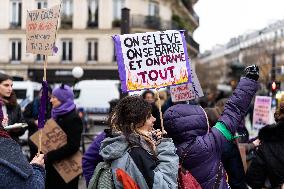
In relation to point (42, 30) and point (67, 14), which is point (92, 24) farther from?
point (42, 30)

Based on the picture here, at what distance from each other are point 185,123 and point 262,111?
19.7ft

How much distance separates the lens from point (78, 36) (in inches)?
1580

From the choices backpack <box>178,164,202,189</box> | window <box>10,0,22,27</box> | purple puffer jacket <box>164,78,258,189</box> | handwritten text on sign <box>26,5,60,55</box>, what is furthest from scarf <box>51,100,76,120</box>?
window <box>10,0,22,27</box>

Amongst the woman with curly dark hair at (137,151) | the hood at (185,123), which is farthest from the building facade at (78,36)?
the woman with curly dark hair at (137,151)

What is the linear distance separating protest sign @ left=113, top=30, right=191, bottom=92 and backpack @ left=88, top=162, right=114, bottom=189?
91 cm

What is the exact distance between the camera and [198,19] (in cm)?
6400

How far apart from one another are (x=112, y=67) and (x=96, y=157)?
116 feet

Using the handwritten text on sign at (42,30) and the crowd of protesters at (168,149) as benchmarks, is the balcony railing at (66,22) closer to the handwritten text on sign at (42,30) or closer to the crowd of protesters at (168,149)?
the handwritten text on sign at (42,30)

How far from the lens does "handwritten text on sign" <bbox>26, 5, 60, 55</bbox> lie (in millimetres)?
A: 4344

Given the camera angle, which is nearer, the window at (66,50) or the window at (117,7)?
the window at (117,7)

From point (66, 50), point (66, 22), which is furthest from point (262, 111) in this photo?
point (66, 22)

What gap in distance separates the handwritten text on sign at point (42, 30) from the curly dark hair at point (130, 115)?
3.71ft

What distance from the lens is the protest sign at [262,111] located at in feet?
30.6

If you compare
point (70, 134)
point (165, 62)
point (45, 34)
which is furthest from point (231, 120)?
point (70, 134)
